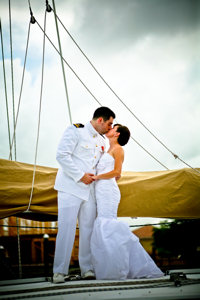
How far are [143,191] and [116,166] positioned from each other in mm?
454

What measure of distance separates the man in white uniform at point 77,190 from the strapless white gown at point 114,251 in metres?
0.13

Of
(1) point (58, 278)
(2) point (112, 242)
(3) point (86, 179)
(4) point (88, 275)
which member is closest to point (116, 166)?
(3) point (86, 179)

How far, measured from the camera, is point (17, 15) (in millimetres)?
5562

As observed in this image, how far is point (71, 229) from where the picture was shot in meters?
2.61

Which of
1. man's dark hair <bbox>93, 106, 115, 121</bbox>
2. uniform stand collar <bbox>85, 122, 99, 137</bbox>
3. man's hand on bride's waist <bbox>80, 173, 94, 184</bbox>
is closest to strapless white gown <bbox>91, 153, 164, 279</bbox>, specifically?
man's hand on bride's waist <bbox>80, 173, 94, 184</bbox>

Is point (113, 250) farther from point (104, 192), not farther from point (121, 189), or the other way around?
point (121, 189)

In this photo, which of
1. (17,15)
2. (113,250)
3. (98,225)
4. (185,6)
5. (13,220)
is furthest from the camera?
(13,220)

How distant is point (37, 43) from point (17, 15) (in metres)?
0.65

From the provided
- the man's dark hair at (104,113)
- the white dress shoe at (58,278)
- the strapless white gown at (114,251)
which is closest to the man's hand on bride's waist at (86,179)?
the strapless white gown at (114,251)

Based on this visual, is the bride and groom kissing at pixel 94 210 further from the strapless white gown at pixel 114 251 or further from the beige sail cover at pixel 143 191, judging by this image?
the beige sail cover at pixel 143 191

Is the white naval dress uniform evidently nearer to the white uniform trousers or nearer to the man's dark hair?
the white uniform trousers

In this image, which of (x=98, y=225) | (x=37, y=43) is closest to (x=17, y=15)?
(x=37, y=43)

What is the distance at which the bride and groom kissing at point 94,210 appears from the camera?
249 cm

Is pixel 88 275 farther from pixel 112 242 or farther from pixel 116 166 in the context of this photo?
pixel 116 166
